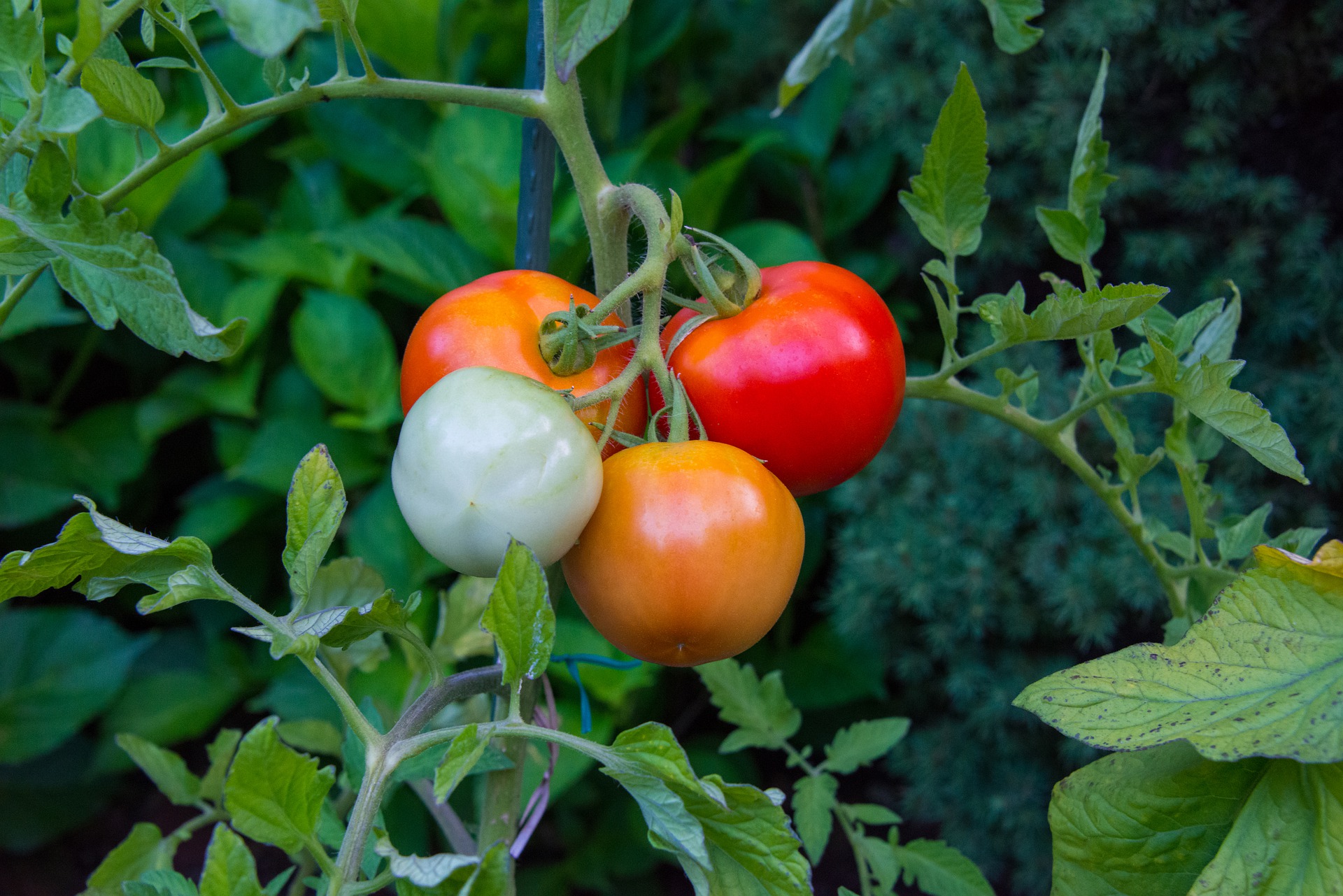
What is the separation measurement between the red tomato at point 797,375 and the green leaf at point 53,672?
1029mm

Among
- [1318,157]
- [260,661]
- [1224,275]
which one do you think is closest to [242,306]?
[260,661]

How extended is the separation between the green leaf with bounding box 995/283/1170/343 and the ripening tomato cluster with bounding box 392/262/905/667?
2.6 inches

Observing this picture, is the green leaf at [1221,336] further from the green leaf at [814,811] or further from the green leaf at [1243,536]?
the green leaf at [814,811]

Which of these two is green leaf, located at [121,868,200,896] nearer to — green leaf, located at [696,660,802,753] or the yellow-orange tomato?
the yellow-orange tomato

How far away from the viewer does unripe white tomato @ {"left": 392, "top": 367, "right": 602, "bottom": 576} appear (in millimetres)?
331

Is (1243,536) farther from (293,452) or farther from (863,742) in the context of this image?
(293,452)

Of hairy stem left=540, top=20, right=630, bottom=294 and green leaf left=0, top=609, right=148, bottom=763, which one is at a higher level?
hairy stem left=540, top=20, right=630, bottom=294

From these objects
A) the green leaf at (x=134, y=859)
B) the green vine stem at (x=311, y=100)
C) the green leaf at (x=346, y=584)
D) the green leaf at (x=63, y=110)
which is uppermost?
the green leaf at (x=63, y=110)

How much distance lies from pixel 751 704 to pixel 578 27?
380 mm

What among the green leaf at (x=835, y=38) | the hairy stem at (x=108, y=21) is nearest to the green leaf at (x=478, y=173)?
the green leaf at (x=835, y=38)

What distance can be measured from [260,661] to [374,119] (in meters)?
0.73

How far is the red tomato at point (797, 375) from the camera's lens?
16.5 inches

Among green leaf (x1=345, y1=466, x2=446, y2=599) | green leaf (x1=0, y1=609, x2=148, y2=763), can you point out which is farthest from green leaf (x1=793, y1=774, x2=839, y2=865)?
green leaf (x1=0, y1=609, x2=148, y2=763)

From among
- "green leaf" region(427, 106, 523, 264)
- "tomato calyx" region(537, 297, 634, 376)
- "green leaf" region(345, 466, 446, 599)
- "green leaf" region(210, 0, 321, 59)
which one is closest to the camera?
"green leaf" region(210, 0, 321, 59)
